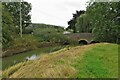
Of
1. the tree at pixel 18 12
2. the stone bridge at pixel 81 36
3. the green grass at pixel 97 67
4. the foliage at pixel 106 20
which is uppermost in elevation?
the tree at pixel 18 12

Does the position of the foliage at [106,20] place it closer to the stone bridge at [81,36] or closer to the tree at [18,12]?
the stone bridge at [81,36]

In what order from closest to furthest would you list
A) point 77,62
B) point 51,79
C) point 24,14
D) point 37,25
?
point 51,79 → point 77,62 → point 24,14 → point 37,25

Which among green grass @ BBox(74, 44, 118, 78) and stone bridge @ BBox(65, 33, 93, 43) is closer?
green grass @ BBox(74, 44, 118, 78)

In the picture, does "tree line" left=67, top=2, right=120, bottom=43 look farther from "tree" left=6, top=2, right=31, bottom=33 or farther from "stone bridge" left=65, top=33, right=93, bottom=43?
"tree" left=6, top=2, right=31, bottom=33

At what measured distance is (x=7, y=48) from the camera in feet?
94.4

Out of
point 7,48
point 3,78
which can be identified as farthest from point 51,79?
point 7,48

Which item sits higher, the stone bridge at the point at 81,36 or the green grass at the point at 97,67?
the stone bridge at the point at 81,36

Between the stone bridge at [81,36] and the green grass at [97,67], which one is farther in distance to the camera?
the stone bridge at [81,36]

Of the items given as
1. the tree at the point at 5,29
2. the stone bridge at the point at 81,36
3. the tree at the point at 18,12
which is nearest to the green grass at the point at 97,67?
the tree at the point at 5,29

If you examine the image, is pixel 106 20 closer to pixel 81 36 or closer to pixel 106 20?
pixel 106 20

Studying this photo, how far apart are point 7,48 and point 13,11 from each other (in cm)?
1664

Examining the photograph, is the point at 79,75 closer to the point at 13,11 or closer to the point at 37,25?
the point at 13,11

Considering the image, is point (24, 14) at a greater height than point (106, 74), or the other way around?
point (24, 14)

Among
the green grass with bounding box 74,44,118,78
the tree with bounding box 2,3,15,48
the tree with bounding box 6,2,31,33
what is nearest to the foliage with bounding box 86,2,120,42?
the green grass with bounding box 74,44,118,78
